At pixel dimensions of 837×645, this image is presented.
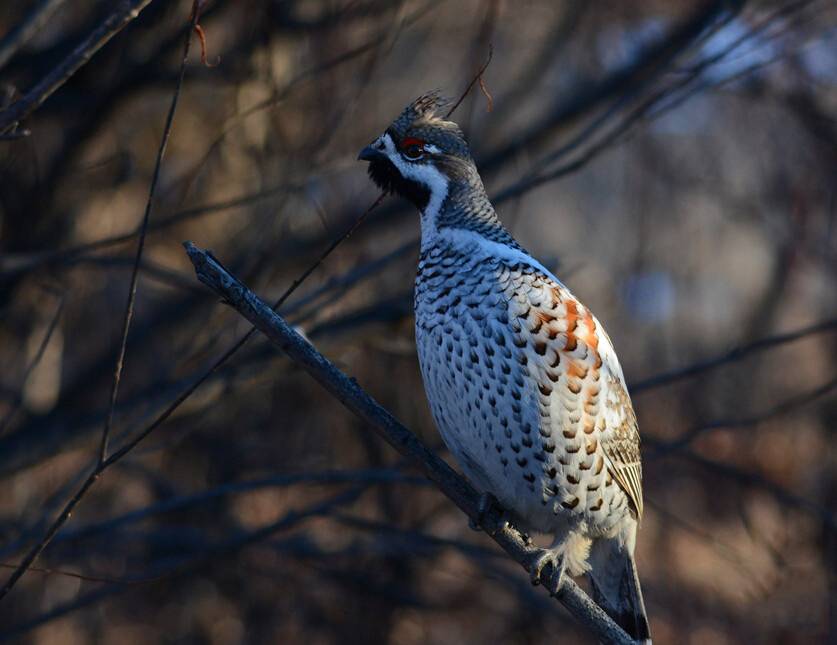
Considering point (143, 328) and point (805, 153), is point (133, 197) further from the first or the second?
point (805, 153)

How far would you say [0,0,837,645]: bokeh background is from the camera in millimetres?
5633

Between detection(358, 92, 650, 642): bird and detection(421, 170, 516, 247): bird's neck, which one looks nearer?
detection(358, 92, 650, 642): bird

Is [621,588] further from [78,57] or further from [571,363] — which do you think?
[78,57]

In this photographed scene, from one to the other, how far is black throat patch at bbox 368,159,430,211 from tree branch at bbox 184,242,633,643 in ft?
4.09

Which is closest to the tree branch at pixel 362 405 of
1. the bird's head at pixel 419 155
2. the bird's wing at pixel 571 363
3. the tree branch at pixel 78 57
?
the bird's wing at pixel 571 363

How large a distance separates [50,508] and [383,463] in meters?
3.18

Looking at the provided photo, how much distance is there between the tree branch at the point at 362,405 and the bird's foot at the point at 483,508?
0.16 ft

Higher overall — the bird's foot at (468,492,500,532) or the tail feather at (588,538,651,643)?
the bird's foot at (468,492,500,532)

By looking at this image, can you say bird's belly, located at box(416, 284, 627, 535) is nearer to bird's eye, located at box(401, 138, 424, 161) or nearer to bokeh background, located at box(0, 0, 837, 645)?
bird's eye, located at box(401, 138, 424, 161)

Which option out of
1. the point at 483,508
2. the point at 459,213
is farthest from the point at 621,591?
the point at 459,213

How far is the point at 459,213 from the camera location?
4.76 metres

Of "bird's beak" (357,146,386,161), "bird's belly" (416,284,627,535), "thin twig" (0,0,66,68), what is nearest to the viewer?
"thin twig" (0,0,66,68)

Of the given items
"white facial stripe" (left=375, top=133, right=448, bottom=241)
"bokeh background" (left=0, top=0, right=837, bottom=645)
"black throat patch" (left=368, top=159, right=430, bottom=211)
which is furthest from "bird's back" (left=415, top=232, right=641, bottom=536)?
"bokeh background" (left=0, top=0, right=837, bottom=645)

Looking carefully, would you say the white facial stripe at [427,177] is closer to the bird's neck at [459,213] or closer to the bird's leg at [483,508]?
the bird's neck at [459,213]
